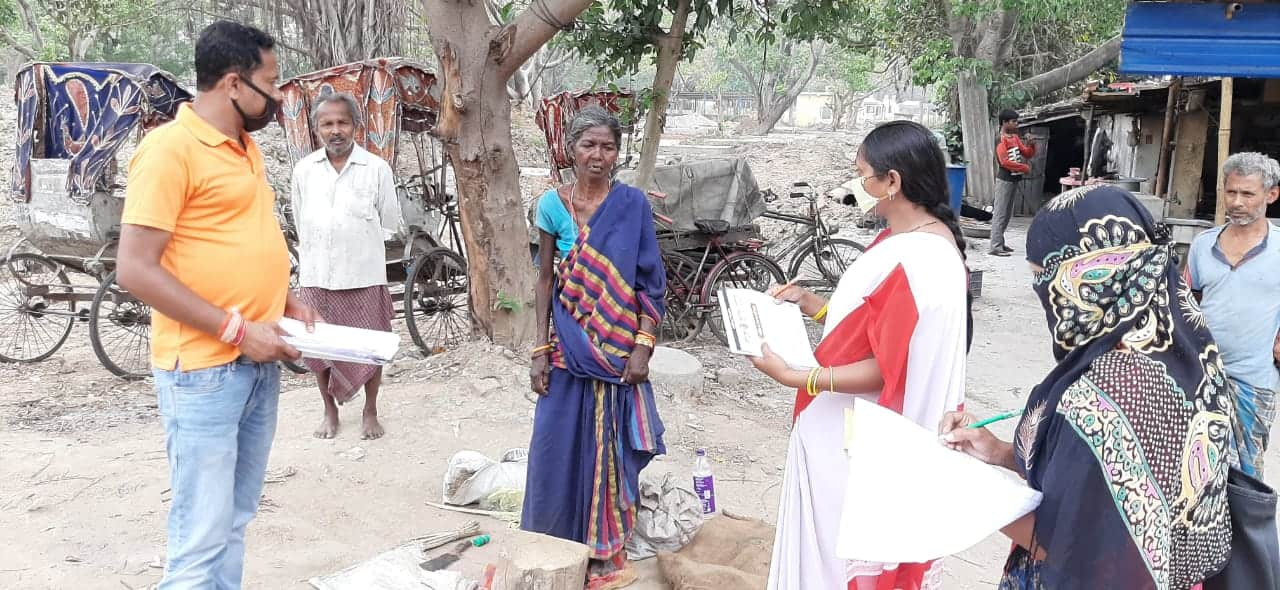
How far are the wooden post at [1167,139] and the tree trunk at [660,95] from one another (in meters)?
→ 7.33

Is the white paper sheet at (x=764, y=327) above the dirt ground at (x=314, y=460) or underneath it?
above

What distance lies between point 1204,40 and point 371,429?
244 inches

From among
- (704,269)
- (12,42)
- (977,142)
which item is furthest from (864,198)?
(12,42)

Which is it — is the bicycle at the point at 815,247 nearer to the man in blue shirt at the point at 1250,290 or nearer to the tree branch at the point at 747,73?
the man in blue shirt at the point at 1250,290

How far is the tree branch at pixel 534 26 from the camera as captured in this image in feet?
16.6

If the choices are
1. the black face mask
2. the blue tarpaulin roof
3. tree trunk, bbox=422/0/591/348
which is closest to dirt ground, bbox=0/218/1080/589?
tree trunk, bbox=422/0/591/348

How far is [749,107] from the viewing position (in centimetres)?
4916

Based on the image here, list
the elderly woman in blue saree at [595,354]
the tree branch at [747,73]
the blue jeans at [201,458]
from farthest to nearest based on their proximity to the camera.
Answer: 1. the tree branch at [747,73]
2. the elderly woman in blue saree at [595,354]
3. the blue jeans at [201,458]

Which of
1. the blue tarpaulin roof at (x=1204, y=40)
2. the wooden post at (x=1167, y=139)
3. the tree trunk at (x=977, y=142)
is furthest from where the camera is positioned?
the tree trunk at (x=977, y=142)

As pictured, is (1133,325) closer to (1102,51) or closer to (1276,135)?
(1276,135)

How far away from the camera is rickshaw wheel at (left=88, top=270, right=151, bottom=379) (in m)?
6.05

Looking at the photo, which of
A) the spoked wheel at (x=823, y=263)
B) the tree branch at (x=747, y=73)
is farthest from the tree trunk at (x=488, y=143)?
the tree branch at (x=747, y=73)

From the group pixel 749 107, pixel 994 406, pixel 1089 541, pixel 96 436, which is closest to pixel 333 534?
pixel 96 436

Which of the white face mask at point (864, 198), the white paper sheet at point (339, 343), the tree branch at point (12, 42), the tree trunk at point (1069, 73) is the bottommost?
Result: the white paper sheet at point (339, 343)
